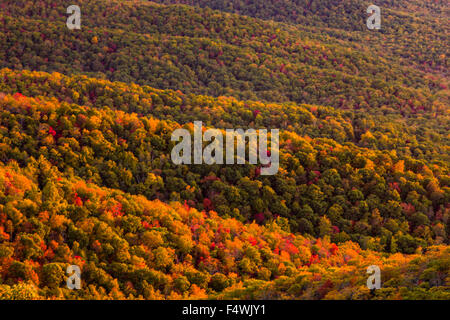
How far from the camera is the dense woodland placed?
35250mm

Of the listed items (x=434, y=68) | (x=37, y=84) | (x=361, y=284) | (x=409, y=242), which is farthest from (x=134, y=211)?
(x=434, y=68)

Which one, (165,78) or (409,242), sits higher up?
(165,78)

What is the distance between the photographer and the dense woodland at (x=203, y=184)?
3525 centimetres

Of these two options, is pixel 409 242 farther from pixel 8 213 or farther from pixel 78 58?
pixel 78 58

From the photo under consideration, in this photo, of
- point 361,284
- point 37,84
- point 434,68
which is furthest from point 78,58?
point 434,68

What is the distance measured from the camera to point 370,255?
50.1m

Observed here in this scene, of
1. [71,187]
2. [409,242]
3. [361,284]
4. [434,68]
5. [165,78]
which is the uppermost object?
[434,68]

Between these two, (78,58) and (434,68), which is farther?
(434,68)

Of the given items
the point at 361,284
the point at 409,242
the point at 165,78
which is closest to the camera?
the point at 361,284

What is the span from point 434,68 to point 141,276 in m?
177

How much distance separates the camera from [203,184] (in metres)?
61.8

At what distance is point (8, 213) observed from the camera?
3706 cm

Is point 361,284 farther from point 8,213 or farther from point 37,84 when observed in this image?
point 37,84
